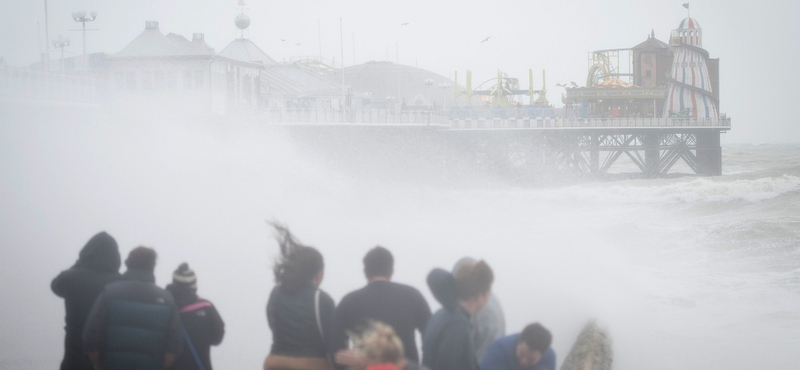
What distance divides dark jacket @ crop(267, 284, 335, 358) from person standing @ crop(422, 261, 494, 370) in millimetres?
572

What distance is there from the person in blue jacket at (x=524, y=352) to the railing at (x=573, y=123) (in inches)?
1452

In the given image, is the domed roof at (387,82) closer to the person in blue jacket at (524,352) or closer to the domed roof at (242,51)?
the domed roof at (242,51)

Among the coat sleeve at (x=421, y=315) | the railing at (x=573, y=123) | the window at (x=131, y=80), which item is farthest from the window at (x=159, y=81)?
the coat sleeve at (x=421, y=315)

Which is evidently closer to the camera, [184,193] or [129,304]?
[129,304]

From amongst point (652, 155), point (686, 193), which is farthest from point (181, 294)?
point (652, 155)

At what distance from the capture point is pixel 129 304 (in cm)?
378

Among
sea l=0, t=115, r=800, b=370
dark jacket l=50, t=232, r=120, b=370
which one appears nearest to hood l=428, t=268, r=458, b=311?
sea l=0, t=115, r=800, b=370

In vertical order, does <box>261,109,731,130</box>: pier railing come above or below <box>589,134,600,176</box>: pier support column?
above

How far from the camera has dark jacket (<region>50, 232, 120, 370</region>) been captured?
13.9 feet

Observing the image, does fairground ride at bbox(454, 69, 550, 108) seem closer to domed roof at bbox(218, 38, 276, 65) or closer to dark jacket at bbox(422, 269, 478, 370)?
domed roof at bbox(218, 38, 276, 65)

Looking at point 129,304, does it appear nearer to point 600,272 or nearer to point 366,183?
point 600,272

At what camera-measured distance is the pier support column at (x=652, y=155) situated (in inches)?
1797

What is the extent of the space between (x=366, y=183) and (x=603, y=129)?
1639 centimetres

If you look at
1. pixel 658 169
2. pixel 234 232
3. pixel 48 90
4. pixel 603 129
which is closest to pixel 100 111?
pixel 48 90
